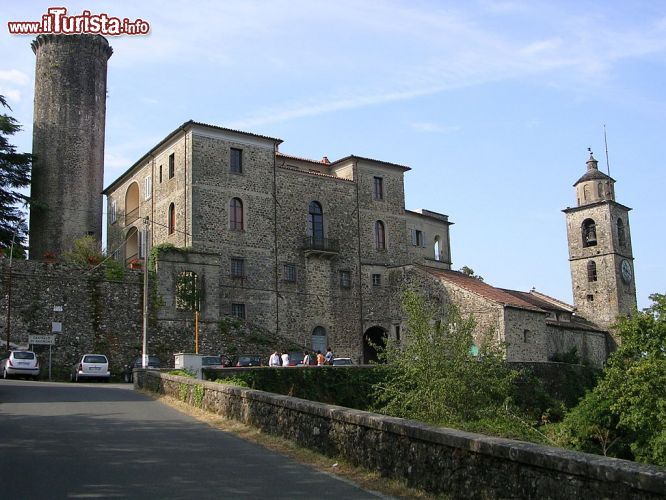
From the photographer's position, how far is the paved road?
24.4 feet

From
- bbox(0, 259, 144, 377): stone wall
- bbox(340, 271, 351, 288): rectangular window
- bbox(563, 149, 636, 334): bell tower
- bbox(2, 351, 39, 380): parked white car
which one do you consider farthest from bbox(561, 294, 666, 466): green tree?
bbox(563, 149, 636, 334): bell tower

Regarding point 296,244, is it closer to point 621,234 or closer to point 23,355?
point 23,355

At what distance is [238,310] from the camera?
39.6m

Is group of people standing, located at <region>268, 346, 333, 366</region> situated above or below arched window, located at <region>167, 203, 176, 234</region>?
below

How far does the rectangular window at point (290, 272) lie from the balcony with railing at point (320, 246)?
4.26 ft

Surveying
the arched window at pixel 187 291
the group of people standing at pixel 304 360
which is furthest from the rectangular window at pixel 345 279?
the arched window at pixel 187 291

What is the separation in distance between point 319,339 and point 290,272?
4465mm

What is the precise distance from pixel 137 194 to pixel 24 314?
16589mm

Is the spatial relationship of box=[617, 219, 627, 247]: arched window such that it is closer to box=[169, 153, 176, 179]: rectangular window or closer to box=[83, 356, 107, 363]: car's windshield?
box=[169, 153, 176, 179]: rectangular window

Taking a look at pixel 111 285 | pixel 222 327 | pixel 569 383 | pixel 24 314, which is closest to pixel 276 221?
pixel 222 327

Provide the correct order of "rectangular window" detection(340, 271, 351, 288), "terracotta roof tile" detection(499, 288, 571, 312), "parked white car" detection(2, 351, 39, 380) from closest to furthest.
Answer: "parked white car" detection(2, 351, 39, 380) → "rectangular window" detection(340, 271, 351, 288) → "terracotta roof tile" detection(499, 288, 571, 312)

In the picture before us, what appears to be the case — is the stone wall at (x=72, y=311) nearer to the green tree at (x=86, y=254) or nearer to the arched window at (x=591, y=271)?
the green tree at (x=86, y=254)

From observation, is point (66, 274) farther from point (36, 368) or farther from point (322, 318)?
point (322, 318)

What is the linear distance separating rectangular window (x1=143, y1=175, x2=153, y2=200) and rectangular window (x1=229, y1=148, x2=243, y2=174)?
6.12m
